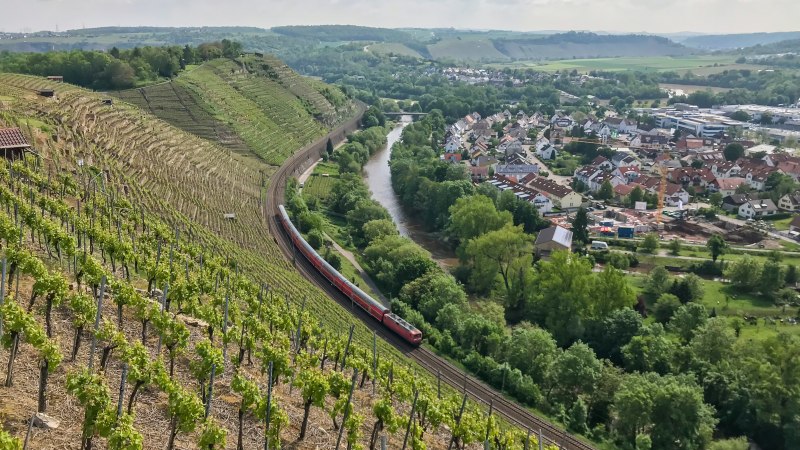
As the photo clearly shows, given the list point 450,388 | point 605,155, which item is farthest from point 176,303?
point 605,155

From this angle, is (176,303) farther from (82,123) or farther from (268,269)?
(82,123)

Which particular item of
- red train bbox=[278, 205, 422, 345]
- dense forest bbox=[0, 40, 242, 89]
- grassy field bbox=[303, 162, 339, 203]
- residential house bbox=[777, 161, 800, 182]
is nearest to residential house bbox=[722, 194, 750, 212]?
residential house bbox=[777, 161, 800, 182]

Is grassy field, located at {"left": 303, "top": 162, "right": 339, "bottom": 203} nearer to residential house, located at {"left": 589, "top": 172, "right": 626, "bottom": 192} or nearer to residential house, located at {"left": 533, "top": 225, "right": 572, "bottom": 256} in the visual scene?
residential house, located at {"left": 533, "top": 225, "right": 572, "bottom": 256}

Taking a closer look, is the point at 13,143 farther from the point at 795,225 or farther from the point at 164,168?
the point at 795,225

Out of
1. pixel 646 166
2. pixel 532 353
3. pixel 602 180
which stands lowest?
pixel 532 353

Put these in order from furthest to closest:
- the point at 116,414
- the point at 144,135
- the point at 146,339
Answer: the point at 144,135 → the point at 146,339 → the point at 116,414

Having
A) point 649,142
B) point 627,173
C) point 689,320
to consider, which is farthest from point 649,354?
point 649,142

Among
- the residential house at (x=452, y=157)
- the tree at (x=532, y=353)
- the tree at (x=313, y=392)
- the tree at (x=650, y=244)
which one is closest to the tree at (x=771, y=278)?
the tree at (x=650, y=244)
